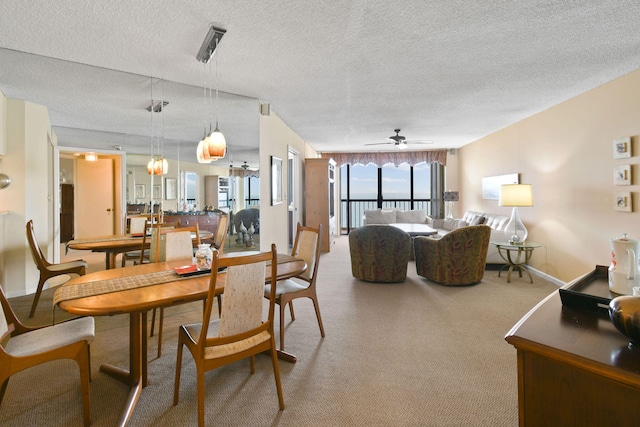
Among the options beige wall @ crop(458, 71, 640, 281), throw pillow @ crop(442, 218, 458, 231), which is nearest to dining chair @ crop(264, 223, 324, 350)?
beige wall @ crop(458, 71, 640, 281)

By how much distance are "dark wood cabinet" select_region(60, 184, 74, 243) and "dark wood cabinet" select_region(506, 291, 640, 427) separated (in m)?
3.95

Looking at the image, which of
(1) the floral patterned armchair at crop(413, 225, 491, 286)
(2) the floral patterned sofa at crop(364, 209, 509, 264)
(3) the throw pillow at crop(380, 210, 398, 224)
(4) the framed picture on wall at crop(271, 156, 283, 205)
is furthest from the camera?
(3) the throw pillow at crop(380, 210, 398, 224)

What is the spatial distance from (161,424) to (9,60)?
10.2ft

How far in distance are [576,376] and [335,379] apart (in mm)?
1488

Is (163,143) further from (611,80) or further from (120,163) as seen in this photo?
(611,80)

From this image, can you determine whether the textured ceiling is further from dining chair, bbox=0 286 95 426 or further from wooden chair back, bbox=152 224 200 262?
dining chair, bbox=0 286 95 426

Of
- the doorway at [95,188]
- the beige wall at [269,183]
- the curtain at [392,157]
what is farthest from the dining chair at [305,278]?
the curtain at [392,157]

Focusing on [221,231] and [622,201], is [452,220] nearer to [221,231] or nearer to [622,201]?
[622,201]

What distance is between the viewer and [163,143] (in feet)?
Result: 11.7

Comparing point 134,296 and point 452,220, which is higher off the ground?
point 452,220

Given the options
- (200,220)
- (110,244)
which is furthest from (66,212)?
(200,220)

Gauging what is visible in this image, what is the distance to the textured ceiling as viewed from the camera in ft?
6.75

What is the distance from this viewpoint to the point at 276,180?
4590 millimetres

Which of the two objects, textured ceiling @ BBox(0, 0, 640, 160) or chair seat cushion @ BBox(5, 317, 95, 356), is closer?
chair seat cushion @ BBox(5, 317, 95, 356)
